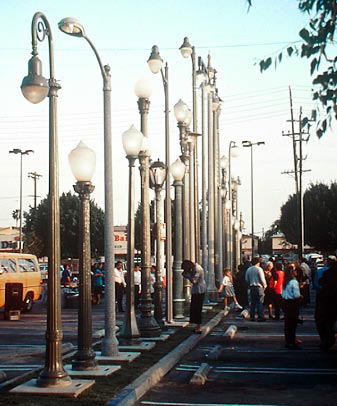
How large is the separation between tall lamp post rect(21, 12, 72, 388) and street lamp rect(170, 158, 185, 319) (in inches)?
419

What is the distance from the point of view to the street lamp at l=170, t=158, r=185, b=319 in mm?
20656

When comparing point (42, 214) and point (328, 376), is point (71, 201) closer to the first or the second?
point (42, 214)

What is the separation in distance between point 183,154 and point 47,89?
1195cm

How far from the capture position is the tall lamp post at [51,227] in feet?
31.7

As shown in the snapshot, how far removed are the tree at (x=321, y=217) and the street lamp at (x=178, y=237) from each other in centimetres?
5791

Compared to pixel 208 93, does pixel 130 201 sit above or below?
below

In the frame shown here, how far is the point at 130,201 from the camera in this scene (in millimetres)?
14562

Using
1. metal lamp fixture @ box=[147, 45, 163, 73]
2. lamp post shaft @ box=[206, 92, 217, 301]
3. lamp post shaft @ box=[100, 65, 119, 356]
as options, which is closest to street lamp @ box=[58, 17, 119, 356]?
lamp post shaft @ box=[100, 65, 119, 356]

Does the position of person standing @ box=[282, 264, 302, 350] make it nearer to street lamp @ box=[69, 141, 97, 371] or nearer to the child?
street lamp @ box=[69, 141, 97, 371]

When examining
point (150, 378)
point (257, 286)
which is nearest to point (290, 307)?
point (150, 378)

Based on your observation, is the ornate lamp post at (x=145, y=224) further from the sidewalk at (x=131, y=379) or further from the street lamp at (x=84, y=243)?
the street lamp at (x=84, y=243)

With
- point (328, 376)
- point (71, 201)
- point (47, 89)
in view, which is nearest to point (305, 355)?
point (328, 376)

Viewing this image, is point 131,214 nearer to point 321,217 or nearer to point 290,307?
point 290,307

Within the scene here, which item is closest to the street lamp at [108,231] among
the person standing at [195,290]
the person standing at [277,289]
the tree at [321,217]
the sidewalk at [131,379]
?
the sidewalk at [131,379]
